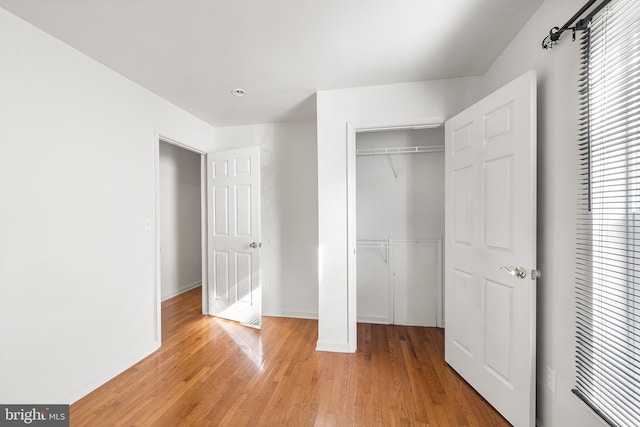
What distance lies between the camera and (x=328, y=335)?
2.53 m

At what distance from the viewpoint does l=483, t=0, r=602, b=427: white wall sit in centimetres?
132

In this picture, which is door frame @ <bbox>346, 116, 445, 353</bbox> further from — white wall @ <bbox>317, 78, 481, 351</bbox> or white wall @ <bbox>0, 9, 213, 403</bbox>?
white wall @ <bbox>0, 9, 213, 403</bbox>

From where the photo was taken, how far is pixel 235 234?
10.7 ft

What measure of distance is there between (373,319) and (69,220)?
2.94 m

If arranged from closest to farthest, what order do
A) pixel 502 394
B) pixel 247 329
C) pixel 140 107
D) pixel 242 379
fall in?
1. pixel 502 394
2. pixel 242 379
3. pixel 140 107
4. pixel 247 329

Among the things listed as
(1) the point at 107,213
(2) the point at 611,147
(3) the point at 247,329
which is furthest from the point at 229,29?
(3) the point at 247,329

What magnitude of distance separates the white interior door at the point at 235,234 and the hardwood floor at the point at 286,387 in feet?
1.58

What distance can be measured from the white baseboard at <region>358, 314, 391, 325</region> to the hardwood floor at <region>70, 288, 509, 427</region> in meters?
0.25

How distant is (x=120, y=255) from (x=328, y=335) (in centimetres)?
195

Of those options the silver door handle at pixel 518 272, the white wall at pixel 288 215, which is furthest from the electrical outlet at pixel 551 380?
the white wall at pixel 288 215

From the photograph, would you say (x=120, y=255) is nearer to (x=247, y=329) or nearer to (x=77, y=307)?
(x=77, y=307)

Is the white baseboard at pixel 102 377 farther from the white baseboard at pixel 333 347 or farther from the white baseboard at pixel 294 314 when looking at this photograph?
the white baseboard at pixel 333 347

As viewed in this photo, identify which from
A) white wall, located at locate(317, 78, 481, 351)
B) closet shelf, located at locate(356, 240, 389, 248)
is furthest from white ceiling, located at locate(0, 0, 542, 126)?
closet shelf, located at locate(356, 240, 389, 248)

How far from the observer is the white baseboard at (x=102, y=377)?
5.91ft
